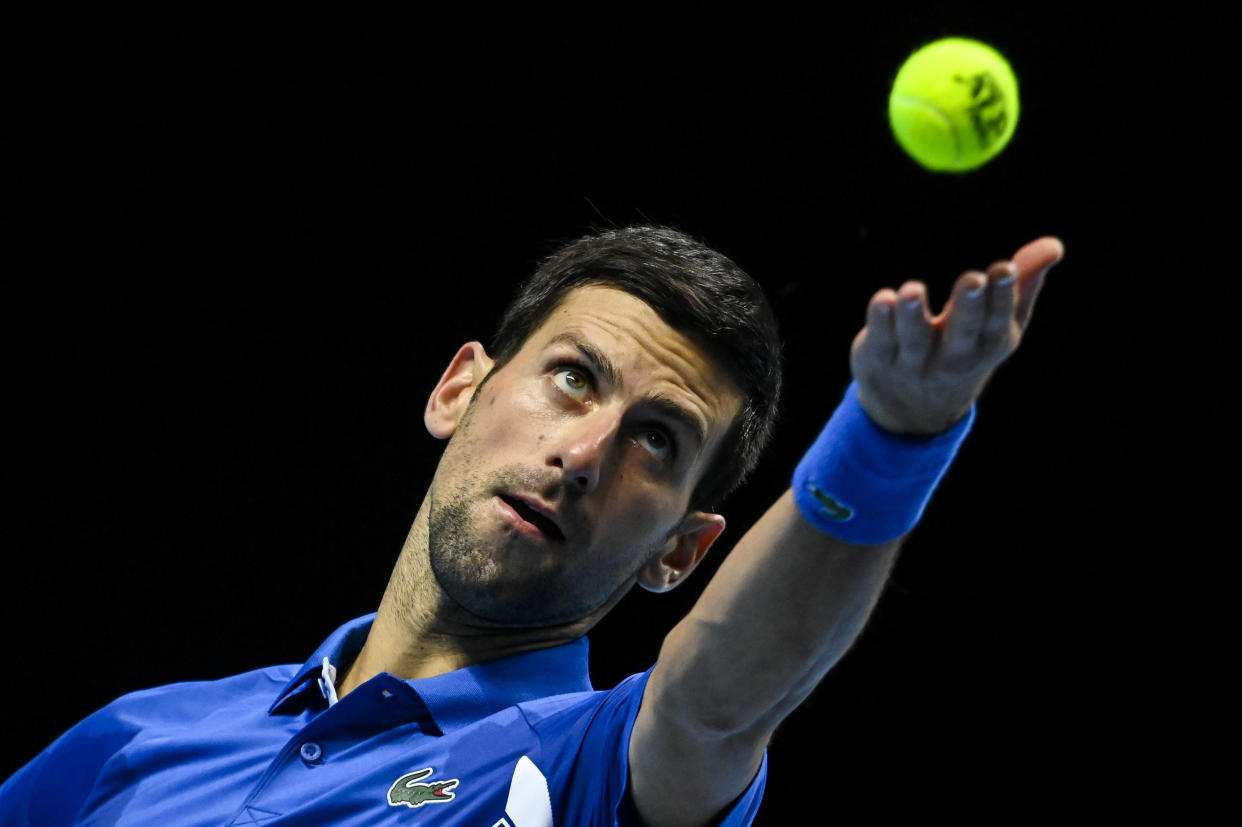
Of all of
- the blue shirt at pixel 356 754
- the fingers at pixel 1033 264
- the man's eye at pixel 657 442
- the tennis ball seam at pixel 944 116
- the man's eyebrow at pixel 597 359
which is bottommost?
the blue shirt at pixel 356 754

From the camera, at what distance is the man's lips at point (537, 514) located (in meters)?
1.76

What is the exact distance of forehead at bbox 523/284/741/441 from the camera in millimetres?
1874

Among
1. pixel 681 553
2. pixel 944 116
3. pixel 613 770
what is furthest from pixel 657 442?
pixel 944 116

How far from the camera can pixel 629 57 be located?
344 cm

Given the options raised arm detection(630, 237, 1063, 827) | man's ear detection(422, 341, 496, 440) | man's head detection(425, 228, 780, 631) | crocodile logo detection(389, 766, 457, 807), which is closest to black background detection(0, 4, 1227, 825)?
man's ear detection(422, 341, 496, 440)

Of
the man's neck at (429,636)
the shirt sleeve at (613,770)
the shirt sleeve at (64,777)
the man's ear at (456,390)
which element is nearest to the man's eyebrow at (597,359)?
the man's ear at (456,390)

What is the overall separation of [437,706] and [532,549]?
10.7 inches

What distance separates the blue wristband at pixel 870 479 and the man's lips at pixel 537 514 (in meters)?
0.71

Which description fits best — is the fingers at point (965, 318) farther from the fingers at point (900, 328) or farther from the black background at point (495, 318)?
the black background at point (495, 318)

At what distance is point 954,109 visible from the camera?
197cm

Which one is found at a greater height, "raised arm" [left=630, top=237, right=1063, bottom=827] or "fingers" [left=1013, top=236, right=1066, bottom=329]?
"fingers" [left=1013, top=236, right=1066, bottom=329]

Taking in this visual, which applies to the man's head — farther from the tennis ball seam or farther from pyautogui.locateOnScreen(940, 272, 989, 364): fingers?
pyautogui.locateOnScreen(940, 272, 989, 364): fingers

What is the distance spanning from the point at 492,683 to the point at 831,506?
2.74 ft

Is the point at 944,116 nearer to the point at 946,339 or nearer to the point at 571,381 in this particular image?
the point at 571,381
